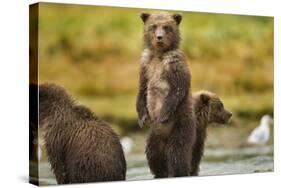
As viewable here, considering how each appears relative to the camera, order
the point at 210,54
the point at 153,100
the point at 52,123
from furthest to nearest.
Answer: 1. the point at 210,54
2. the point at 153,100
3. the point at 52,123

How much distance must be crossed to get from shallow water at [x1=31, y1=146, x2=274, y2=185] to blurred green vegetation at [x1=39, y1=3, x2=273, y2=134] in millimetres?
400

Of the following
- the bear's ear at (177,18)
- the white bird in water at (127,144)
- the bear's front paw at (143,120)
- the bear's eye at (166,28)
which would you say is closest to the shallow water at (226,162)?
the white bird in water at (127,144)

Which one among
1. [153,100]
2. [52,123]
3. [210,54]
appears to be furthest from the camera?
[210,54]

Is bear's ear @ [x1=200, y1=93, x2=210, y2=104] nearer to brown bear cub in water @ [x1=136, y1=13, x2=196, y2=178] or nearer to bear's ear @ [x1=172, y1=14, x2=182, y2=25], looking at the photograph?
brown bear cub in water @ [x1=136, y1=13, x2=196, y2=178]

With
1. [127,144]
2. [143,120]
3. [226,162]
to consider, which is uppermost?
[143,120]

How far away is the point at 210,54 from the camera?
7656 millimetres

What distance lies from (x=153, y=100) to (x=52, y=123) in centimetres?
114

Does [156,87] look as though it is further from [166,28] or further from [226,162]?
[226,162]

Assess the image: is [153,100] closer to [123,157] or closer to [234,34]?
[123,157]

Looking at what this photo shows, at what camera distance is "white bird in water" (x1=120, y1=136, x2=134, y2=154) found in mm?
7047

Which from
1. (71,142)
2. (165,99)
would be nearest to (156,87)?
(165,99)

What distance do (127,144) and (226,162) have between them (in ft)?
4.35

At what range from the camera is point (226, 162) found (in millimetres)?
7723

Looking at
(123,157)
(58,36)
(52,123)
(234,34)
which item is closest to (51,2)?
(58,36)
